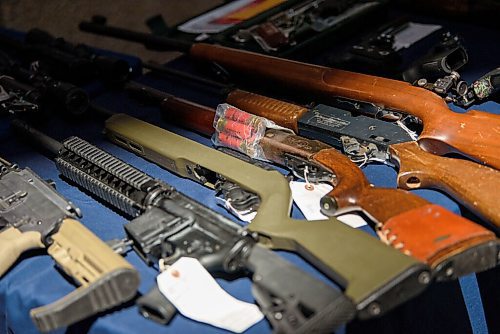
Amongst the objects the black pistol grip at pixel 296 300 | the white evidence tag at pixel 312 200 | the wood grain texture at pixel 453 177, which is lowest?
the white evidence tag at pixel 312 200

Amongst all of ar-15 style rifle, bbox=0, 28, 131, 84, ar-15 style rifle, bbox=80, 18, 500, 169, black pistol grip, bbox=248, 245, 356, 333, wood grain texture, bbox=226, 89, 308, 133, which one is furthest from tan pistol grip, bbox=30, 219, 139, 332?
ar-15 style rifle, bbox=0, 28, 131, 84

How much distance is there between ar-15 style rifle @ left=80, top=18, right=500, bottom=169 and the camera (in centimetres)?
203

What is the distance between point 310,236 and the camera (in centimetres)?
171

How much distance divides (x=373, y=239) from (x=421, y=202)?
0.66 feet

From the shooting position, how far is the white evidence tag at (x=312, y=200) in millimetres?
1933

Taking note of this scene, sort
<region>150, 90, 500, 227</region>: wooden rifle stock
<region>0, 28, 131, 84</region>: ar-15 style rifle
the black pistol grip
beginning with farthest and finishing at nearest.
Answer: <region>0, 28, 131, 84</region>: ar-15 style rifle → <region>150, 90, 500, 227</region>: wooden rifle stock → the black pistol grip

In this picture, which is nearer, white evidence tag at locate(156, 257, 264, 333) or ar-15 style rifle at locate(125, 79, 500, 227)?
white evidence tag at locate(156, 257, 264, 333)

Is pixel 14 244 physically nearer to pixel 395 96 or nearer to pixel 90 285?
pixel 90 285

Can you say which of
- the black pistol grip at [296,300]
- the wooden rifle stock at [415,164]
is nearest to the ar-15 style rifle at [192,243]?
the black pistol grip at [296,300]

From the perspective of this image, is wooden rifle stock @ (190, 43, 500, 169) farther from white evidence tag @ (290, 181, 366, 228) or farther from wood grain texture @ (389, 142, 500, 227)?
white evidence tag @ (290, 181, 366, 228)

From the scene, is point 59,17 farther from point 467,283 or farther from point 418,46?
point 467,283

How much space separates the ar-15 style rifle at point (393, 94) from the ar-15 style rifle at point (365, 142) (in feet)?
0.27

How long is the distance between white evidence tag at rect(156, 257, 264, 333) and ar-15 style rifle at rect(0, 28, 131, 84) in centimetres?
148

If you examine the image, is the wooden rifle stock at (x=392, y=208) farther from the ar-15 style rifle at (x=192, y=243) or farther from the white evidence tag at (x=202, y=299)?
the white evidence tag at (x=202, y=299)
